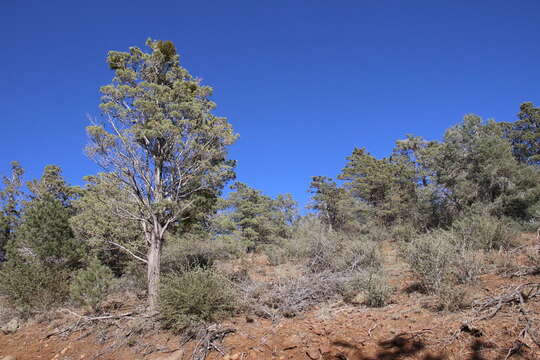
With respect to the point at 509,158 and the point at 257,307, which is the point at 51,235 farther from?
the point at 509,158

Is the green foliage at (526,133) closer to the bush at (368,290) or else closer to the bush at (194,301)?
the bush at (368,290)

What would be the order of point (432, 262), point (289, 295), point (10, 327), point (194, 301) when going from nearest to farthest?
1. point (194, 301)
2. point (432, 262)
3. point (289, 295)
4. point (10, 327)

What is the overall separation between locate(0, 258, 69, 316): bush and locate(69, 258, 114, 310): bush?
2.31 m

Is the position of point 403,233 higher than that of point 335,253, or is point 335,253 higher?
point 403,233

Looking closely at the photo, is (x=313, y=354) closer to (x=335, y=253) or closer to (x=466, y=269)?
(x=466, y=269)

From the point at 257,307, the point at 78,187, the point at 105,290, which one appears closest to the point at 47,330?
the point at 105,290

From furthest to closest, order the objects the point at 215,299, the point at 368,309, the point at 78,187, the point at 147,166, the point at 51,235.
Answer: the point at 78,187 < the point at 51,235 < the point at 147,166 < the point at 215,299 < the point at 368,309

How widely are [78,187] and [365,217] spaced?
2233 centimetres

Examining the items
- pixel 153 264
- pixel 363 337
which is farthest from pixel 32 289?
pixel 363 337

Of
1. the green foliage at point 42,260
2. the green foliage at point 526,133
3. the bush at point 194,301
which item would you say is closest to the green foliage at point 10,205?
the green foliage at point 42,260

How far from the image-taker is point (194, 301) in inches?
238

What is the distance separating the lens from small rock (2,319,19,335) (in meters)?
9.40

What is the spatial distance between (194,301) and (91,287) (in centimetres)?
454

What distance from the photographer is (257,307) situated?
6.57 metres
